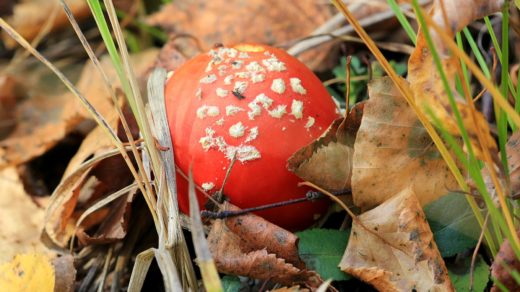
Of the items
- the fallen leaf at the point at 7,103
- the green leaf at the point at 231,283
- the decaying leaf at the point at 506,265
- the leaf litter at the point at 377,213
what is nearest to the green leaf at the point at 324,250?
the leaf litter at the point at 377,213

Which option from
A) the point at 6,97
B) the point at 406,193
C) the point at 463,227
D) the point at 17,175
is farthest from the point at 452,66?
the point at 6,97

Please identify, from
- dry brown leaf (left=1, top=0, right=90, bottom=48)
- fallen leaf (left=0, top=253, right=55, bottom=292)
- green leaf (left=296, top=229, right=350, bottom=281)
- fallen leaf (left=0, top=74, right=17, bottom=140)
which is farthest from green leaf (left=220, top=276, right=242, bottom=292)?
dry brown leaf (left=1, top=0, right=90, bottom=48)

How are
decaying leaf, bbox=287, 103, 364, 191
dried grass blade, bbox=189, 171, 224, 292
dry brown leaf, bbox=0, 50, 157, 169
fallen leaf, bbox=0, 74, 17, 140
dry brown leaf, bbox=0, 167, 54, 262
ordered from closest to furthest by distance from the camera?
dried grass blade, bbox=189, 171, 224, 292 < decaying leaf, bbox=287, 103, 364, 191 < dry brown leaf, bbox=0, 167, 54, 262 < dry brown leaf, bbox=0, 50, 157, 169 < fallen leaf, bbox=0, 74, 17, 140

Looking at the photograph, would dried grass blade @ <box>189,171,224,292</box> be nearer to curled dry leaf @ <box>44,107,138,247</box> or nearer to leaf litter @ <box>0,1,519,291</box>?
leaf litter @ <box>0,1,519,291</box>

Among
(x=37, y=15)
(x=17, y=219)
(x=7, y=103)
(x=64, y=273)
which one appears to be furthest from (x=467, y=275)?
(x=37, y=15)

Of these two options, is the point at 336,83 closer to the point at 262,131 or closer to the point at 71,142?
the point at 262,131

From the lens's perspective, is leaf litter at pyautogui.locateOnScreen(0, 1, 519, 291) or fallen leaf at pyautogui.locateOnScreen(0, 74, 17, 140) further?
fallen leaf at pyautogui.locateOnScreen(0, 74, 17, 140)

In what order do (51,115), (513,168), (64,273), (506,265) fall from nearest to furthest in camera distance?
(506,265) < (513,168) < (64,273) < (51,115)

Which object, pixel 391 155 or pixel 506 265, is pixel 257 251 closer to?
pixel 391 155
